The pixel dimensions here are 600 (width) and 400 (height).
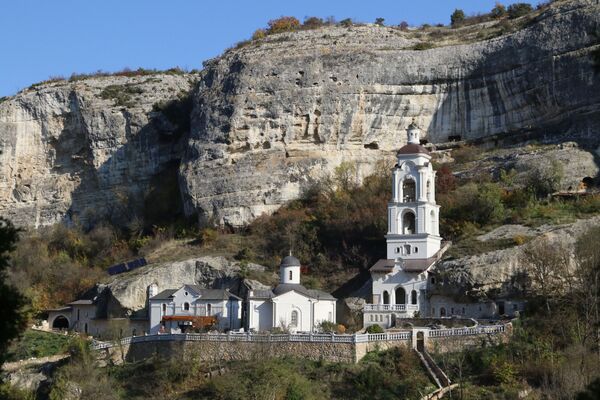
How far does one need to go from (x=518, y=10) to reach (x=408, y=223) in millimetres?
22827

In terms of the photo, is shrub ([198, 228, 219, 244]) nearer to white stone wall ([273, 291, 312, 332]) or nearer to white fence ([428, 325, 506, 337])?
white stone wall ([273, 291, 312, 332])

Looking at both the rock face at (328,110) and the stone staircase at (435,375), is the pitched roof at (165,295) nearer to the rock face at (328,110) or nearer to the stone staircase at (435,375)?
the rock face at (328,110)

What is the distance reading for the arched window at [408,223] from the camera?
2359 inches

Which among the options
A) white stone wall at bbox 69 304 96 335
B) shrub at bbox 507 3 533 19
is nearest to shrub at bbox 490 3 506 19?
shrub at bbox 507 3 533 19

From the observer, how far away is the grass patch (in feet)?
188

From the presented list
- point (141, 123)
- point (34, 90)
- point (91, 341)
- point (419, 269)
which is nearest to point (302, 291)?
point (419, 269)

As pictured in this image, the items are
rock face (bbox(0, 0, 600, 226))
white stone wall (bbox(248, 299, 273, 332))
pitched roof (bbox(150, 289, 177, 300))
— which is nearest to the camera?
white stone wall (bbox(248, 299, 273, 332))

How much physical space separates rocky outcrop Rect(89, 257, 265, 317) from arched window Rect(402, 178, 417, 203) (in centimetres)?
757

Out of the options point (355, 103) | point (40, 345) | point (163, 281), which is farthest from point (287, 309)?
point (355, 103)

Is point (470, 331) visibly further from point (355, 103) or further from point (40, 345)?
point (355, 103)

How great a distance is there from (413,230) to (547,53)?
13.7 meters

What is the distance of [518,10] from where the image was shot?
78000 mm

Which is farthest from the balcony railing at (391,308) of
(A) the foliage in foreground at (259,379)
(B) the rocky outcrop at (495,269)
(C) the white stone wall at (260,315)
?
(A) the foliage in foreground at (259,379)

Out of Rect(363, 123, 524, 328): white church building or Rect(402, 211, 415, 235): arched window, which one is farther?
Rect(402, 211, 415, 235): arched window
